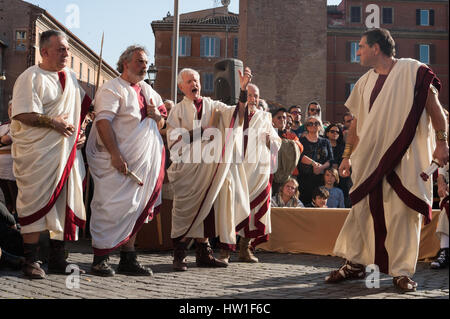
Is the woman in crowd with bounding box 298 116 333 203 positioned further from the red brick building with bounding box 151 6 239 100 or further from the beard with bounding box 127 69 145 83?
the red brick building with bounding box 151 6 239 100

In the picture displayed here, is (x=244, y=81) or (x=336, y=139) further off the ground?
(x=244, y=81)

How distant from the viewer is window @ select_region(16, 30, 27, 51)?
39844 mm

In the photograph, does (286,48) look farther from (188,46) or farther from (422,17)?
(422,17)

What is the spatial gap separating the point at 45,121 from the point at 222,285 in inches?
79.9

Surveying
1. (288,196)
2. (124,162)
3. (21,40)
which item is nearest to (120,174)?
(124,162)

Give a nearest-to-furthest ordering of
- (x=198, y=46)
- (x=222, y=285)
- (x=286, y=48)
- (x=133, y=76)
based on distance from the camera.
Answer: (x=222, y=285) < (x=133, y=76) < (x=286, y=48) < (x=198, y=46)

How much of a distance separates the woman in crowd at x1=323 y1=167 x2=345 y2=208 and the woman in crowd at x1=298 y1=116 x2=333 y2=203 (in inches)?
7.6

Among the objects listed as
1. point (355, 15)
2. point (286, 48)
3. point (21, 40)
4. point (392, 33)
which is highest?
point (355, 15)

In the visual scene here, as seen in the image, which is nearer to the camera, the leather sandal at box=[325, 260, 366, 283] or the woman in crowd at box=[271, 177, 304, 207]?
the leather sandal at box=[325, 260, 366, 283]

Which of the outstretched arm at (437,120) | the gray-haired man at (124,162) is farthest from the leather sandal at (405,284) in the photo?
the gray-haired man at (124,162)

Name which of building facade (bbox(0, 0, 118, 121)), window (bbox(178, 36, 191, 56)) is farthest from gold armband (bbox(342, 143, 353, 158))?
window (bbox(178, 36, 191, 56))

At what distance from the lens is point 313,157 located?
9.10m

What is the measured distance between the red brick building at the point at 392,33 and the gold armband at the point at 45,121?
3855cm

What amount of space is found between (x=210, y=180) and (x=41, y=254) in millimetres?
1799
